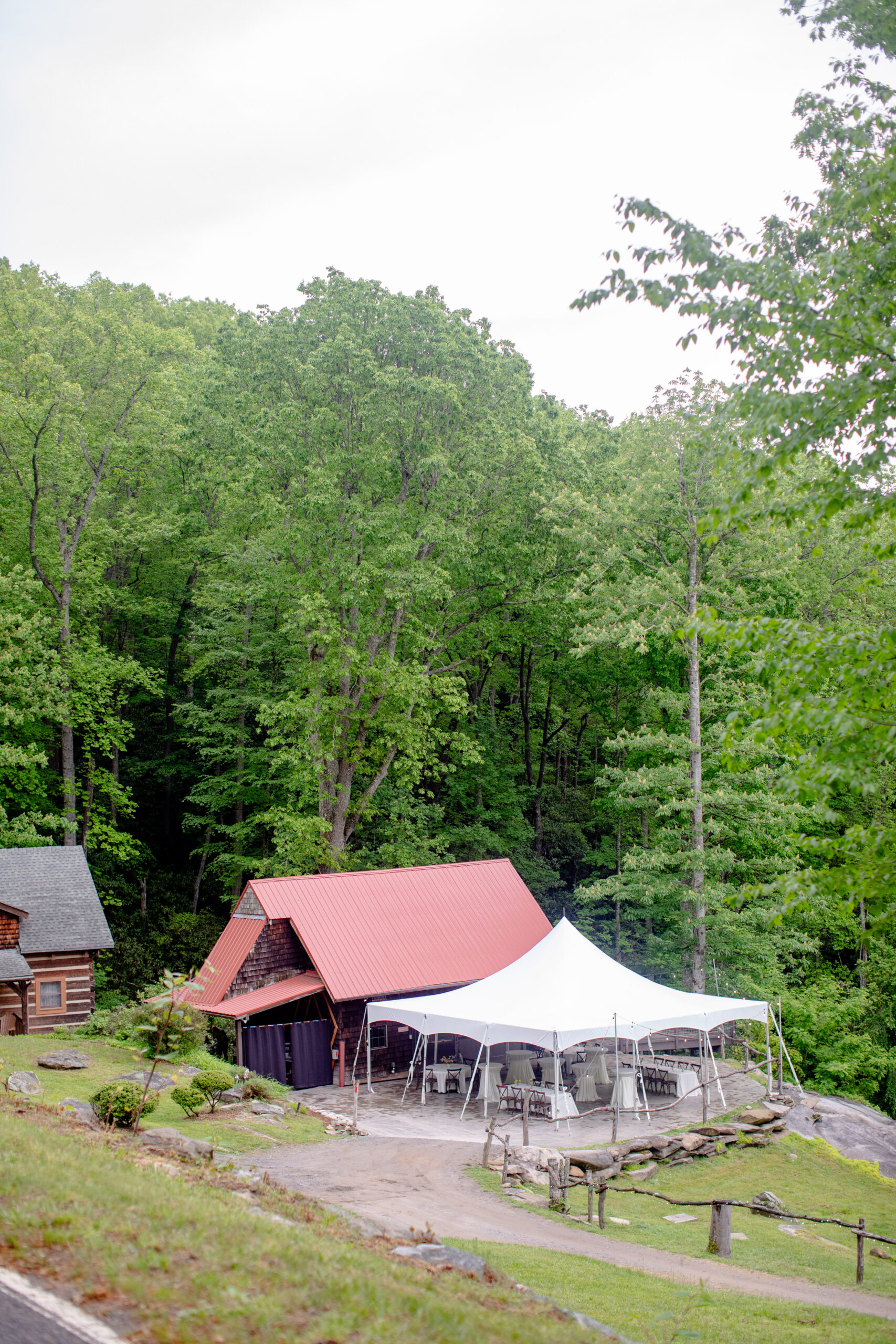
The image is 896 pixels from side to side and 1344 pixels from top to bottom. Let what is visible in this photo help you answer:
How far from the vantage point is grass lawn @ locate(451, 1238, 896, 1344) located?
7.53m

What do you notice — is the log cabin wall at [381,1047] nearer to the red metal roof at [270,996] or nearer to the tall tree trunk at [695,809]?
the red metal roof at [270,996]

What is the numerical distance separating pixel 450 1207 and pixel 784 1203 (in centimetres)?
547

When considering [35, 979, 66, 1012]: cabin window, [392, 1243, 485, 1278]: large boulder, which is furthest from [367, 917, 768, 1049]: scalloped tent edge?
[392, 1243, 485, 1278]: large boulder

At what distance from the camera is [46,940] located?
21438 millimetres

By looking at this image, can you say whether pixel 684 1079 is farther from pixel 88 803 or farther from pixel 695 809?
pixel 88 803

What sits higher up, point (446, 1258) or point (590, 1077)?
point (446, 1258)

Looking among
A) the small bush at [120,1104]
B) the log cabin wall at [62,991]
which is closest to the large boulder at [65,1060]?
the log cabin wall at [62,991]

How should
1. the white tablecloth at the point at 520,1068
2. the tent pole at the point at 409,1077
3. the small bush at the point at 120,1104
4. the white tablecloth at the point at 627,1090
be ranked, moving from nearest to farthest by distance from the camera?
the small bush at the point at 120,1104 < the white tablecloth at the point at 627,1090 < the tent pole at the point at 409,1077 < the white tablecloth at the point at 520,1068

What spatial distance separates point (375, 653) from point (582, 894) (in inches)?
348

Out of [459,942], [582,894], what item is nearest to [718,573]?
[582,894]

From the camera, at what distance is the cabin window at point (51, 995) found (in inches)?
850

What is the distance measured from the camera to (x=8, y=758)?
79.6 feet

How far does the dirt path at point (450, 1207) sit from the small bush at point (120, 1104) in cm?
180

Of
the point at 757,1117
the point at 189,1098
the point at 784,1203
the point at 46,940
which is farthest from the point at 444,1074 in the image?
the point at 46,940
